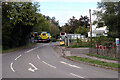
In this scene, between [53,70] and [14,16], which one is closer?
[53,70]

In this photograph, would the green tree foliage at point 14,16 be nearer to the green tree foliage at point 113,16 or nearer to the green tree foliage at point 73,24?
the green tree foliage at point 113,16

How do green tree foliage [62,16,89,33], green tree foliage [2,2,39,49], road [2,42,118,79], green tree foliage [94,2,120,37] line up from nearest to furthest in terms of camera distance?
road [2,42,118,79], green tree foliage [94,2,120,37], green tree foliage [2,2,39,49], green tree foliage [62,16,89,33]

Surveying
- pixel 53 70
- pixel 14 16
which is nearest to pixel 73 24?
pixel 14 16

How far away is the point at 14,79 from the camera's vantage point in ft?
34.9

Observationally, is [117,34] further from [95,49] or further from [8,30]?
[8,30]

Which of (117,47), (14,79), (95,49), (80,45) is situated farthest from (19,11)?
(14,79)

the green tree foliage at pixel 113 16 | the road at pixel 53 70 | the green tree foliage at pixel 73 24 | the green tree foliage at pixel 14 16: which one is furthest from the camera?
the green tree foliage at pixel 73 24

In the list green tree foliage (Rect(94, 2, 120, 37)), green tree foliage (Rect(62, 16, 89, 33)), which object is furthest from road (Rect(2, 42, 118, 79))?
green tree foliage (Rect(62, 16, 89, 33))

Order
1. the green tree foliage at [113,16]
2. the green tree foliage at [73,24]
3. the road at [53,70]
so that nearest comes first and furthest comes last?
the road at [53,70], the green tree foliage at [113,16], the green tree foliage at [73,24]

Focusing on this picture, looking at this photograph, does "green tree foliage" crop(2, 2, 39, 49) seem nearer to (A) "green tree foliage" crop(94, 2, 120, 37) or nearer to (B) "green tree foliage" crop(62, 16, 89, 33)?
(A) "green tree foliage" crop(94, 2, 120, 37)

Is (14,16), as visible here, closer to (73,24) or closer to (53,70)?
(53,70)

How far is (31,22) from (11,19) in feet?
12.8

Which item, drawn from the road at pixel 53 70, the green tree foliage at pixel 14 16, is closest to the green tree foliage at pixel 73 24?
the green tree foliage at pixel 14 16

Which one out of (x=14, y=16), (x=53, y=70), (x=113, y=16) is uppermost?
(x=14, y=16)
